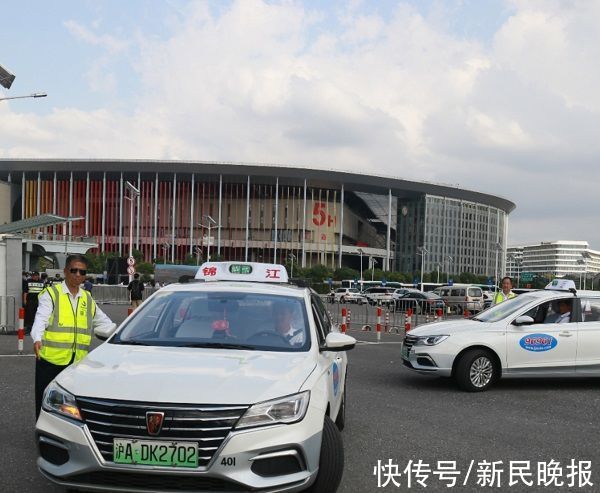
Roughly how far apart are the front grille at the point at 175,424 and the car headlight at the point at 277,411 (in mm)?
57

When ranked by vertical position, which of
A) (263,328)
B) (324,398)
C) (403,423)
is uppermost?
(263,328)

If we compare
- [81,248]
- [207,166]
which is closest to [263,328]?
[81,248]

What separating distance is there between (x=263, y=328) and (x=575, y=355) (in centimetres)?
674

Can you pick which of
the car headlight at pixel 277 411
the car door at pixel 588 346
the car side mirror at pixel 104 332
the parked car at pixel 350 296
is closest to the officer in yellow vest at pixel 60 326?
the car side mirror at pixel 104 332

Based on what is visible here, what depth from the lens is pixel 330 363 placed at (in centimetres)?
569

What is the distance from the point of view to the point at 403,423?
314 inches

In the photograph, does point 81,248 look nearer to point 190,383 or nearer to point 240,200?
point 240,200

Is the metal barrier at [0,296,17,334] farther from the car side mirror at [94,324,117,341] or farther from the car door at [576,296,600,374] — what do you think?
the car door at [576,296,600,374]

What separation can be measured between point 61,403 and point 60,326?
1.98m

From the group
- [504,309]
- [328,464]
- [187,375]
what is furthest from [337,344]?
[504,309]

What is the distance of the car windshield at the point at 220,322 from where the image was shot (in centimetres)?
548

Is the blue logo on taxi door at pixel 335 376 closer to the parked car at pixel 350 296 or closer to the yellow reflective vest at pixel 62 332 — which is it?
the yellow reflective vest at pixel 62 332

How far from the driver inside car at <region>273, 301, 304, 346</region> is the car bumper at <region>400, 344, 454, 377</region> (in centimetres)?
506

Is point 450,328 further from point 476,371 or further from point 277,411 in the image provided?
point 277,411
